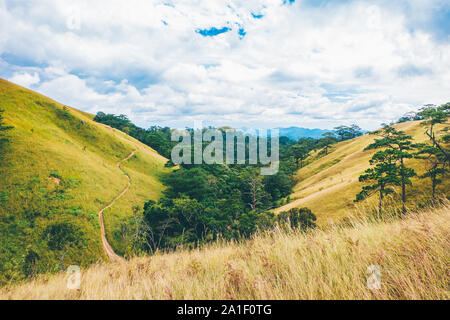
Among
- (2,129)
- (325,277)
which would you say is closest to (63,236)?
(2,129)

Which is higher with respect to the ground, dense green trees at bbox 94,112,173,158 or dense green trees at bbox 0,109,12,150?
dense green trees at bbox 94,112,173,158

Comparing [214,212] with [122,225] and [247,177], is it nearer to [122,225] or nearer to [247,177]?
[122,225]

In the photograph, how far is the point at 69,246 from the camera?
25.1m

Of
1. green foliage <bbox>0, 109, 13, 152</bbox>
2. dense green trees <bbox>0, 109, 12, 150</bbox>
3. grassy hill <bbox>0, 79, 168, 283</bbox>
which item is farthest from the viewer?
dense green trees <bbox>0, 109, 12, 150</bbox>

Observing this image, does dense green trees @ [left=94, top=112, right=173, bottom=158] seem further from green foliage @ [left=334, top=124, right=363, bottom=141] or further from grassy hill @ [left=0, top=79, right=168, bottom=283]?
green foliage @ [left=334, top=124, right=363, bottom=141]

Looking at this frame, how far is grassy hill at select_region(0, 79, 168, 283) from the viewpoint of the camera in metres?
24.5

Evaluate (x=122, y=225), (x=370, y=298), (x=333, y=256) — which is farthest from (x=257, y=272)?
(x=122, y=225)

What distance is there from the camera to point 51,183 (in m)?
33.1

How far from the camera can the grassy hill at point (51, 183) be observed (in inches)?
966

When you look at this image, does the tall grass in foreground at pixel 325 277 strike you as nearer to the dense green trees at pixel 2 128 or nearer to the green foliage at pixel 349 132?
the dense green trees at pixel 2 128
